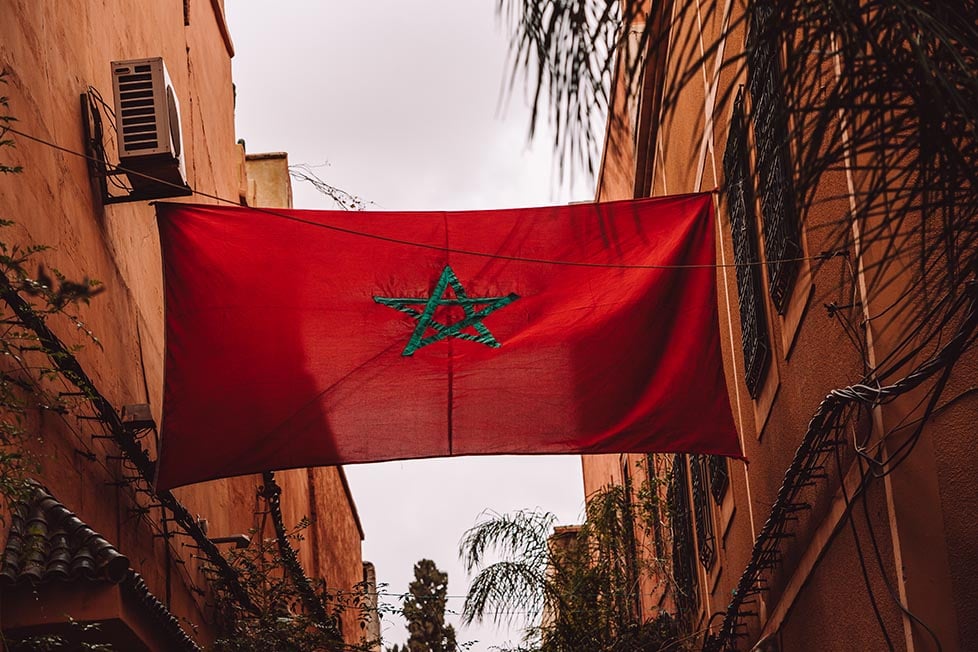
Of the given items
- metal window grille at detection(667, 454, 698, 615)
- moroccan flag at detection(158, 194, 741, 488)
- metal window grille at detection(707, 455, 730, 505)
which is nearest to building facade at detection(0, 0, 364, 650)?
moroccan flag at detection(158, 194, 741, 488)

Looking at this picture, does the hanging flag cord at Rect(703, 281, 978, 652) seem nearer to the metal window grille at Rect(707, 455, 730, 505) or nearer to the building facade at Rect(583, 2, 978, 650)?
the building facade at Rect(583, 2, 978, 650)

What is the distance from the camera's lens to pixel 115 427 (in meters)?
9.44

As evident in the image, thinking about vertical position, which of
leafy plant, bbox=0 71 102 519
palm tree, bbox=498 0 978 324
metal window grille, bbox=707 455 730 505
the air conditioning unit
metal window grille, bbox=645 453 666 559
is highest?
the air conditioning unit

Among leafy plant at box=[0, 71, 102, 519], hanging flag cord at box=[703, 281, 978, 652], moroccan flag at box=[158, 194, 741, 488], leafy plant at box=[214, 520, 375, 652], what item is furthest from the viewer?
leafy plant at box=[214, 520, 375, 652]

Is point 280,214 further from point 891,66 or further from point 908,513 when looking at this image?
point 891,66

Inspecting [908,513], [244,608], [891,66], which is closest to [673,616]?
[244,608]

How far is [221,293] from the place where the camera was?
9.42 metres

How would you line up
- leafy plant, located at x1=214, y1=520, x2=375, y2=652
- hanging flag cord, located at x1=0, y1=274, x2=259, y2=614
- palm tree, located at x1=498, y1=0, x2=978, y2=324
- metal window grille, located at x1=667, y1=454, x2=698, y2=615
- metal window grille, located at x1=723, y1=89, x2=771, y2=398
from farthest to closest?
metal window grille, located at x1=667, y1=454, x2=698, y2=615 < leafy plant, located at x1=214, y1=520, x2=375, y2=652 < metal window grille, located at x1=723, y1=89, x2=771, y2=398 < hanging flag cord, located at x1=0, y1=274, x2=259, y2=614 < palm tree, located at x1=498, y1=0, x2=978, y2=324

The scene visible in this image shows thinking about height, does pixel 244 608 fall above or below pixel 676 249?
below

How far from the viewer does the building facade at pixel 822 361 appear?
3.48 metres

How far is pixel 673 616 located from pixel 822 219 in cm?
986

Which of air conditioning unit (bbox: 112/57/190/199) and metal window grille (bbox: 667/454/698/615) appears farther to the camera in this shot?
metal window grille (bbox: 667/454/698/615)

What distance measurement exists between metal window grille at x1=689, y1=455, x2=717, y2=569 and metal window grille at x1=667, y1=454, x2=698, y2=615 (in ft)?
1.72

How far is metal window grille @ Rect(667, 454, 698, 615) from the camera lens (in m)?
15.6
